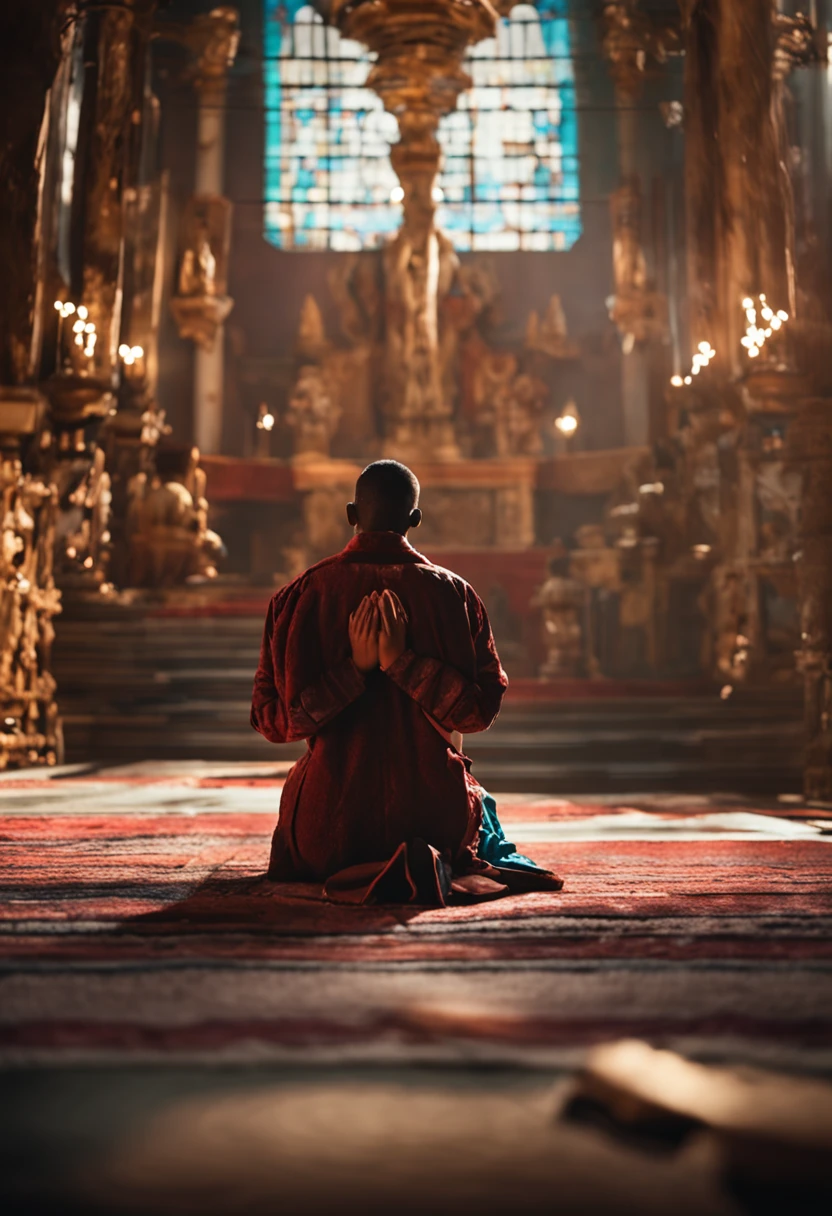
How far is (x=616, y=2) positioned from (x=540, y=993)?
1981cm

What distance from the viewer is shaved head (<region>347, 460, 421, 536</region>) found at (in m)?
3.36

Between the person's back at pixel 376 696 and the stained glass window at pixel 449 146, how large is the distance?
20.9 m

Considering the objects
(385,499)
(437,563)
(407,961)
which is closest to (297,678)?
(385,499)

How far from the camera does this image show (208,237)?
19781 millimetres

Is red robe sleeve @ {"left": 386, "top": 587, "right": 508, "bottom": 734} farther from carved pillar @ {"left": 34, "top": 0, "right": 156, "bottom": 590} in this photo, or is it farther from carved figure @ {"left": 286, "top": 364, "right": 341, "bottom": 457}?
carved figure @ {"left": 286, "top": 364, "right": 341, "bottom": 457}

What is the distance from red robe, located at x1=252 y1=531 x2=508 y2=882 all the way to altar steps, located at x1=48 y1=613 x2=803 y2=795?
4.24 m

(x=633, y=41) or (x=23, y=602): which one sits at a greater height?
(x=633, y=41)

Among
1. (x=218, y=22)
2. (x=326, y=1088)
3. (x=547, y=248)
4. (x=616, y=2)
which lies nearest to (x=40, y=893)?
(x=326, y=1088)

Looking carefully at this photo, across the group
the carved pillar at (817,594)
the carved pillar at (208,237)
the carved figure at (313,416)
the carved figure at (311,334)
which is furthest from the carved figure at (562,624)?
the carved figure at (311,334)

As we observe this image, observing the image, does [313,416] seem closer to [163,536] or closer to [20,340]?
[163,536]

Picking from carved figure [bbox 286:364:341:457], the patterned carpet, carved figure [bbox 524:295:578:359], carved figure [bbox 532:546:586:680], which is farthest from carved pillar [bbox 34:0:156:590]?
carved figure [bbox 524:295:578:359]

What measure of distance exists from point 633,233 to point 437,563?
7346mm

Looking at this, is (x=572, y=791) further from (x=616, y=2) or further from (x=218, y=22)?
(x=218, y=22)

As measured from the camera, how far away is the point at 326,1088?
1.60 m
